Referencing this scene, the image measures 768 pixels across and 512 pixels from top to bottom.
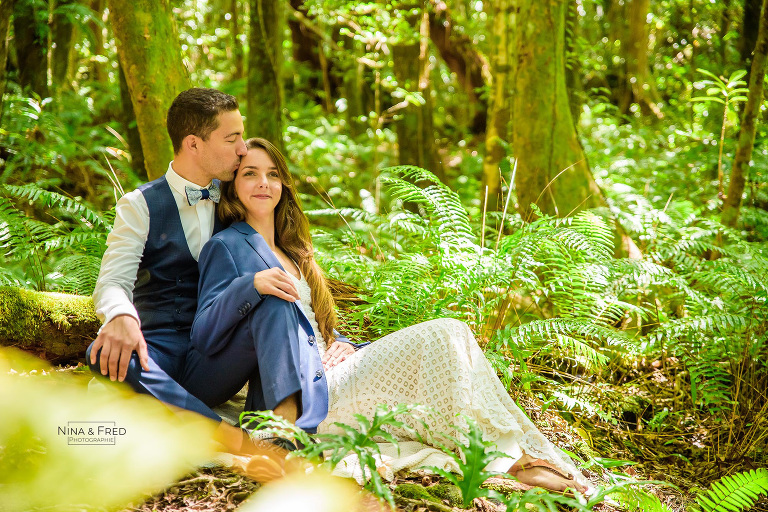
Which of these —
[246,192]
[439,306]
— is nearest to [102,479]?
[246,192]

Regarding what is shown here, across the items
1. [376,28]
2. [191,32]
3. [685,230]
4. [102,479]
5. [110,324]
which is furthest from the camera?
[191,32]

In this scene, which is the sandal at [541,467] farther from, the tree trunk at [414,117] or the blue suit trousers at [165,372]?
the tree trunk at [414,117]

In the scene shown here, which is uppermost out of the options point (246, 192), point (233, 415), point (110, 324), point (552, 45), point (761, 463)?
point (552, 45)

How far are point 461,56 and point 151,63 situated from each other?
9.94 meters

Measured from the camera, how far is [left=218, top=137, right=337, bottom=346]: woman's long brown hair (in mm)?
3430

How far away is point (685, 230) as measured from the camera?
18.6ft

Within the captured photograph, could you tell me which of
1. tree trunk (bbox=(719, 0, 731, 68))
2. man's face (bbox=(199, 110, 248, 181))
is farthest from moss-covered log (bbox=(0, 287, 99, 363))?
tree trunk (bbox=(719, 0, 731, 68))

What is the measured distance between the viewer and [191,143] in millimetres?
3307

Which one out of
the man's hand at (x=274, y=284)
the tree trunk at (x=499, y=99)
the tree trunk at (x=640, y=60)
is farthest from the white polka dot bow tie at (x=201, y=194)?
the tree trunk at (x=640, y=60)

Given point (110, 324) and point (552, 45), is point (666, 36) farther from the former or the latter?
point (110, 324)

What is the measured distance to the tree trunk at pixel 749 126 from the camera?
5680mm

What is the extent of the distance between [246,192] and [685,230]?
423cm

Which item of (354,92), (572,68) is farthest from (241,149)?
(354,92)

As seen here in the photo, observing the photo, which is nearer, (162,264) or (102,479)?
(102,479)
